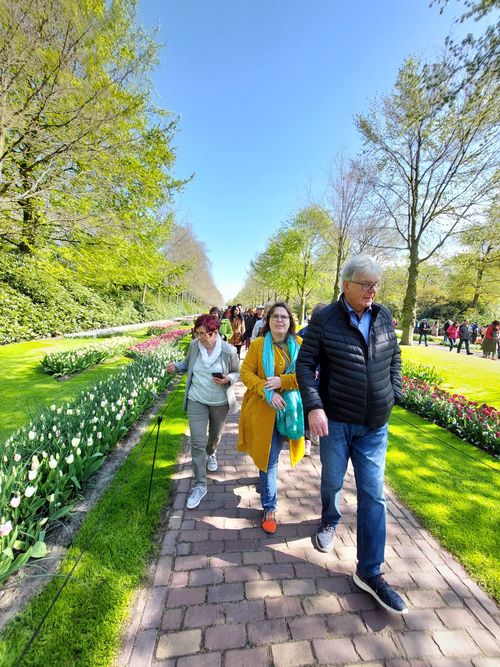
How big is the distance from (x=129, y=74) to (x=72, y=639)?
1296cm

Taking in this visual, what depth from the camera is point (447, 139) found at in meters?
12.8

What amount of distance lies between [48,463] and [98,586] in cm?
113

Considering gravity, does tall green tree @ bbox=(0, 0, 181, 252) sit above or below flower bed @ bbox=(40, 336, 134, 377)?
above

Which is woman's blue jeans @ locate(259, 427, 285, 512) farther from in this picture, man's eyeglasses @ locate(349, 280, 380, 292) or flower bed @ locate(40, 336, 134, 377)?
flower bed @ locate(40, 336, 134, 377)

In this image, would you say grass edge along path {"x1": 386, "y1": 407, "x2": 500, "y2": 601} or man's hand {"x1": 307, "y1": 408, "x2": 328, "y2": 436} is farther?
grass edge along path {"x1": 386, "y1": 407, "x2": 500, "y2": 601}

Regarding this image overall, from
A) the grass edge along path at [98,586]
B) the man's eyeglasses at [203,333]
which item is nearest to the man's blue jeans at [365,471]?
the man's eyeglasses at [203,333]

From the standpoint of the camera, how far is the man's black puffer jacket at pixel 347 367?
75.4 inches

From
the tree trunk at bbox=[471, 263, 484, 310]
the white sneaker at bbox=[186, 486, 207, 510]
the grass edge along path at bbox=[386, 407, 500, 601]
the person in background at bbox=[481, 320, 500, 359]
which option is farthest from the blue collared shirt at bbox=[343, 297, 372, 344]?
the tree trunk at bbox=[471, 263, 484, 310]

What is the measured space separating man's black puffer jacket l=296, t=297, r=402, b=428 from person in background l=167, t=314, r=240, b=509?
0.95m

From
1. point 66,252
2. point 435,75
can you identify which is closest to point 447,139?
point 435,75

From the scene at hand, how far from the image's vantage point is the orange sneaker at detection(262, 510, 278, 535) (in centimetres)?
246

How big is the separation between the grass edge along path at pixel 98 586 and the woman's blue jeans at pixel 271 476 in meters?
0.99

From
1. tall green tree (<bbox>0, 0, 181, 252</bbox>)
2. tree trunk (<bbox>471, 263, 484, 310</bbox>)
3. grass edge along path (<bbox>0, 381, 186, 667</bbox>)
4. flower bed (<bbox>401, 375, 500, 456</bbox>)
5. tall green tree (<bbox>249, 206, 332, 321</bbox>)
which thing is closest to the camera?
grass edge along path (<bbox>0, 381, 186, 667</bbox>)

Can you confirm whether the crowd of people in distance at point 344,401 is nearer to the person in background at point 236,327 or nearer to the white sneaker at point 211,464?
the white sneaker at point 211,464
